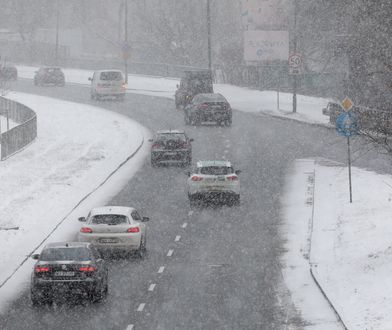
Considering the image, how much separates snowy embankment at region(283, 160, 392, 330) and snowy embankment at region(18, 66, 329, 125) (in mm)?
19429

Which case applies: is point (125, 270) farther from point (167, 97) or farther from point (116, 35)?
point (116, 35)

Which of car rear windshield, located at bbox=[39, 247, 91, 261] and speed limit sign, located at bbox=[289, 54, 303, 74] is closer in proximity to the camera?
car rear windshield, located at bbox=[39, 247, 91, 261]

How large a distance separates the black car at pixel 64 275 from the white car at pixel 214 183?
43.2 feet

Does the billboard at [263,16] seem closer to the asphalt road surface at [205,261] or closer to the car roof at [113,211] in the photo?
the asphalt road surface at [205,261]

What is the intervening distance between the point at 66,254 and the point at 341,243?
1049 cm

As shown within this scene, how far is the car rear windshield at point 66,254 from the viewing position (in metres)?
22.3

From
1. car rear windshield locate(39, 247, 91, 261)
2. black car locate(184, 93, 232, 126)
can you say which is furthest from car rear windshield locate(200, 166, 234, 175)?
black car locate(184, 93, 232, 126)

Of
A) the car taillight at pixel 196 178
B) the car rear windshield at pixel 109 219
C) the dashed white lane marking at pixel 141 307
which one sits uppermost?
the car taillight at pixel 196 178

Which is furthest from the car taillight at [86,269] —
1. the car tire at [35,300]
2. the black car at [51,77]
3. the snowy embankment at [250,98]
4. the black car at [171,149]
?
the black car at [51,77]

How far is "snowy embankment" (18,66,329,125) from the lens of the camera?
208 feet

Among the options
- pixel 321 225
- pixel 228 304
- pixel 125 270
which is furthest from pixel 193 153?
pixel 228 304

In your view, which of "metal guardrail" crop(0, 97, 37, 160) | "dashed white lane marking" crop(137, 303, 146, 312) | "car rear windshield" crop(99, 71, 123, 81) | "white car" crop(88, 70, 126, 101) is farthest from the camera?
"white car" crop(88, 70, 126, 101)

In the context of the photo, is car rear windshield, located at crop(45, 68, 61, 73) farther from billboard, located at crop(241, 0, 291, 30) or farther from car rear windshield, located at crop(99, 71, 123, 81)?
billboard, located at crop(241, 0, 291, 30)

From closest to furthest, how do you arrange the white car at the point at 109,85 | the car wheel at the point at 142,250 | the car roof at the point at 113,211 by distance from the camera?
the car roof at the point at 113,211 → the car wheel at the point at 142,250 → the white car at the point at 109,85
